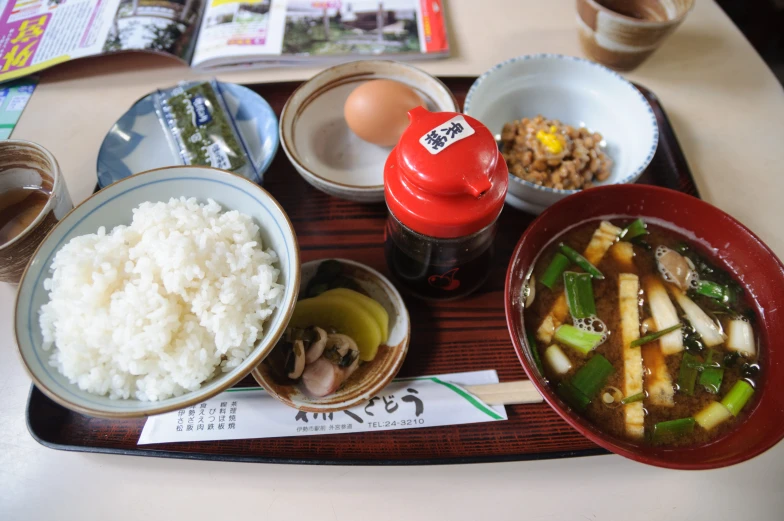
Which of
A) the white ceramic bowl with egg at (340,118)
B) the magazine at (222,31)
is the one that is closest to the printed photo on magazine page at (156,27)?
the magazine at (222,31)

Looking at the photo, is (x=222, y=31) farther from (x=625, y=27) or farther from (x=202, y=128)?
(x=625, y=27)

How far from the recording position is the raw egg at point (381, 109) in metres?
1.55

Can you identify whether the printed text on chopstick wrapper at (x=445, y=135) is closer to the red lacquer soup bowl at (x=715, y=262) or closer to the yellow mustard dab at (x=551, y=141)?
the red lacquer soup bowl at (x=715, y=262)

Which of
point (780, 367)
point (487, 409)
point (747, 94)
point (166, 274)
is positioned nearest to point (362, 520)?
point (487, 409)

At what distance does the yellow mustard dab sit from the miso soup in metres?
0.33

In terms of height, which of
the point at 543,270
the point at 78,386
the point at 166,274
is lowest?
the point at 543,270

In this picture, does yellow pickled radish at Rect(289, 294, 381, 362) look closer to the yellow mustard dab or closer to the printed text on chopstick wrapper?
the printed text on chopstick wrapper

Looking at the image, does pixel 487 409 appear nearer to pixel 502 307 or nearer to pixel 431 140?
pixel 502 307

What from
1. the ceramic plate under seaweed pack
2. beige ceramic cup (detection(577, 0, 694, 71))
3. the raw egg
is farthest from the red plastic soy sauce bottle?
beige ceramic cup (detection(577, 0, 694, 71))

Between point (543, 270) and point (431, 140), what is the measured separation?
0.57 metres

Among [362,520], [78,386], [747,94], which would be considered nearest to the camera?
[78,386]

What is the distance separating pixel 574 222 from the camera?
4.43 ft

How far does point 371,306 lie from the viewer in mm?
1261

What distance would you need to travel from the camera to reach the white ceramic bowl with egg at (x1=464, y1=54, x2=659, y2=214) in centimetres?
160
